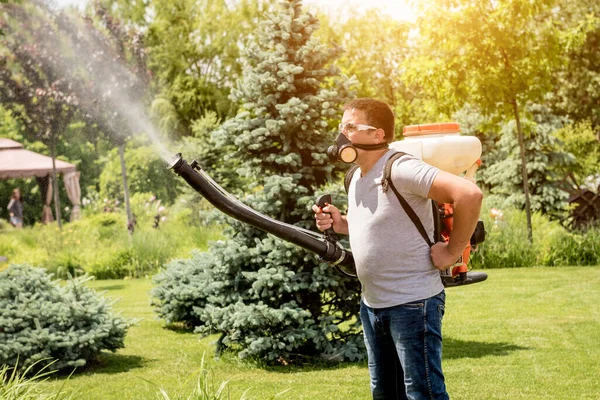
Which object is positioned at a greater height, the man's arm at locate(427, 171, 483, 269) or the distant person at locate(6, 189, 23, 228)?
the man's arm at locate(427, 171, 483, 269)

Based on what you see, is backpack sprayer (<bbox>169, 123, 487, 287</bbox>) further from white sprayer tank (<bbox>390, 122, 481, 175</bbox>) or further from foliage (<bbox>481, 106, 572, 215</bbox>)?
foliage (<bbox>481, 106, 572, 215</bbox>)

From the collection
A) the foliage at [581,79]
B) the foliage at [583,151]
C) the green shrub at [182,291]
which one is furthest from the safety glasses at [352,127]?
the foliage at [581,79]

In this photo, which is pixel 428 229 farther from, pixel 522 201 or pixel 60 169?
pixel 60 169

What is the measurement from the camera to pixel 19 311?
260 inches

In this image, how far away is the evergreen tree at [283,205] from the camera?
660 centimetres

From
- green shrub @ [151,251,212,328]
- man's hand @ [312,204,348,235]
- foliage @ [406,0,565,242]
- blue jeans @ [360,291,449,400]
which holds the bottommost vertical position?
green shrub @ [151,251,212,328]

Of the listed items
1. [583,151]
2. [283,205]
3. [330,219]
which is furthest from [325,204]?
[583,151]

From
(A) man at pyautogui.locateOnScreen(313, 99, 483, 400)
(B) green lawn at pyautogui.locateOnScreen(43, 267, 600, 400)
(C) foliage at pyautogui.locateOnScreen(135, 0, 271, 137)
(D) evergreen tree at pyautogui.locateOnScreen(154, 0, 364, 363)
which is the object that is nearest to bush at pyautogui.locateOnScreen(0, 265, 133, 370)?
(B) green lawn at pyautogui.locateOnScreen(43, 267, 600, 400)

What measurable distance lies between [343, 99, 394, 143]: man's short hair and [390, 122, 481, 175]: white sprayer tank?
694 mm

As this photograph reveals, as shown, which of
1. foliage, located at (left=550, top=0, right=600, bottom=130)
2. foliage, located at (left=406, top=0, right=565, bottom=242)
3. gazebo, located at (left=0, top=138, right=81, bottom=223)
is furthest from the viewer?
foliage, located at (left=550, top=0, right=600, bottom=130)

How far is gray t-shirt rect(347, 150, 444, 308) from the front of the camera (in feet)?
10.1

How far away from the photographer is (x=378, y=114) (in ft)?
10.5

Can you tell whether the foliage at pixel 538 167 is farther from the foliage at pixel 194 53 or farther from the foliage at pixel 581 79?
the foliage at pixel 194 53

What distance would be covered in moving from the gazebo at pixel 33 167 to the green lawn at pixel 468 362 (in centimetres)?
1787
